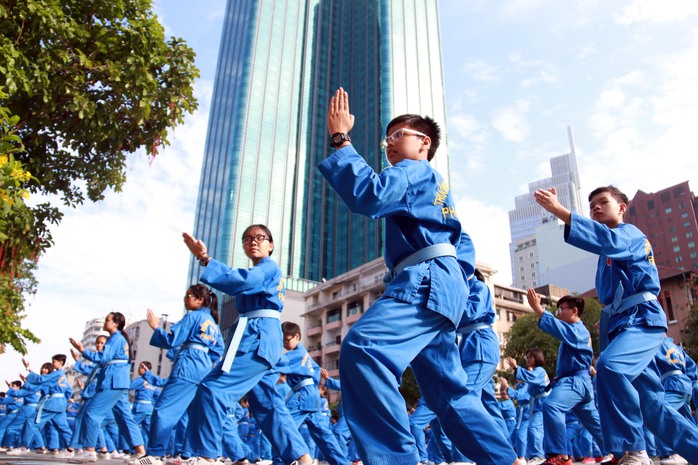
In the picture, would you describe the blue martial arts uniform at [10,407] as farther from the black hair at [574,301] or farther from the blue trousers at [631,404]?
the blue trousers at [631,404]

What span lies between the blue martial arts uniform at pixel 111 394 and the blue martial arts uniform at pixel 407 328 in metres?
6.25

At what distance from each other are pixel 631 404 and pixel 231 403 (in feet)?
10.4

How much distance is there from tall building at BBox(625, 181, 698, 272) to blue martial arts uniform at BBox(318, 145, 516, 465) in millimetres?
88951

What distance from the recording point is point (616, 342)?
14.7 feet

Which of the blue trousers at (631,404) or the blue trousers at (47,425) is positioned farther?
the blue trousers at (47,425)

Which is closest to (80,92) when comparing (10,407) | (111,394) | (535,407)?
(111,394)

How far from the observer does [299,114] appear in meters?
82.9

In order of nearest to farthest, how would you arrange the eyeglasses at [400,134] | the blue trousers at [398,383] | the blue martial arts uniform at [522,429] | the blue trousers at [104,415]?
the blue trousers at [398,383]
the eyeglasses at [400,134]
the blue trousers at [104,415]
the blue martial arts uniform at [522,429]

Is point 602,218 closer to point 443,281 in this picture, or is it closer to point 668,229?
point 443,281

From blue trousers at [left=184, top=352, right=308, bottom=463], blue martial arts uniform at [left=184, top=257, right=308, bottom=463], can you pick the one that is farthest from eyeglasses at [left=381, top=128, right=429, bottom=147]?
blue trousers at [left=184, top=352, right=308, bottom=463]

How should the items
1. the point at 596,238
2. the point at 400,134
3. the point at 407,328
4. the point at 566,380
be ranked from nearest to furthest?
the point at 407,328 → the point at 400,134 → the point at 596,238 → the point at 566,380

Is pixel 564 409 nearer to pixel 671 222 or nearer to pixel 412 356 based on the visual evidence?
pixel 412 356

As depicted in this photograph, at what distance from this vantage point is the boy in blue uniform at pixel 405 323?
247 cm

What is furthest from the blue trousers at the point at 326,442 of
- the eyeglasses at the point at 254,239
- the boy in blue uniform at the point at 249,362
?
the eyeglasses at the point at 254,239
